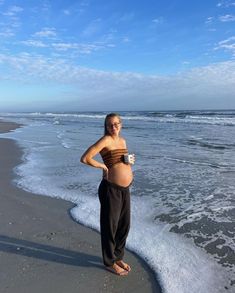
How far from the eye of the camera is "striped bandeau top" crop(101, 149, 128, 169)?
416 cm

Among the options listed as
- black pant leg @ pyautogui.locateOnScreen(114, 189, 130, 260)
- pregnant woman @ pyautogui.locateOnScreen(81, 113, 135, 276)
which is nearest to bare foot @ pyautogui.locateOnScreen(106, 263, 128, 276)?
pregnant woman @ pyautogui.locateOnScreen(81, 113, 135, 276)

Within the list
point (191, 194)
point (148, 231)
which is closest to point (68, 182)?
point (191, 194)

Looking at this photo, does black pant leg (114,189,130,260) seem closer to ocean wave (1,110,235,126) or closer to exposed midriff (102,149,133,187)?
exposed midriff (102,149,133,187)

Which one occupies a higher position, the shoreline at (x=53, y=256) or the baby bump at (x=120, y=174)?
the baby bump at (x=120, y=174)

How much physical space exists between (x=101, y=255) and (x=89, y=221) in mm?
1276

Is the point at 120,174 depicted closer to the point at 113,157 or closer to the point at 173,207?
the point at 113,157

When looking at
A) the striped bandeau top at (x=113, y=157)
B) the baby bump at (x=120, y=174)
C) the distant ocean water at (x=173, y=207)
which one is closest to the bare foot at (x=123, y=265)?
the distant ocean water at (x=173, y=207)

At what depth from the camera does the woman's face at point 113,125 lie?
4.06 metres

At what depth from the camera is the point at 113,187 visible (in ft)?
13.6

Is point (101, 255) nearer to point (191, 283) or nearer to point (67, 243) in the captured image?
point (67, 243)

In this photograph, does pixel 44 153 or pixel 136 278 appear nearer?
pixel 136 278

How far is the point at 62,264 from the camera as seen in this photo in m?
4.36

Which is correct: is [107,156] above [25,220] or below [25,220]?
above

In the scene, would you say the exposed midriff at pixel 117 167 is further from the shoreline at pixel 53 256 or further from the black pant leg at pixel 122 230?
the shoreline at pixel 53 256
